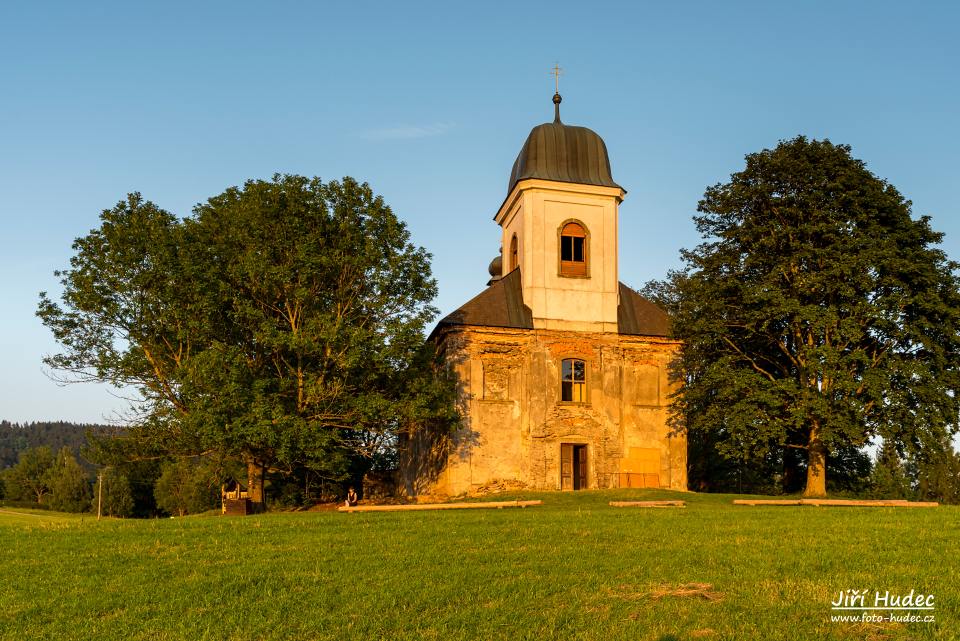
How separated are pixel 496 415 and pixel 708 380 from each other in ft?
24.0

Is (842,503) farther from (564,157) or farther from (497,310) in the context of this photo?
(564,157)

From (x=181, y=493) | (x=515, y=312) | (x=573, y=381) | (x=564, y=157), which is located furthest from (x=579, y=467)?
(x=181, y=493)

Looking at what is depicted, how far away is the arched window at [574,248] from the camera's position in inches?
1262

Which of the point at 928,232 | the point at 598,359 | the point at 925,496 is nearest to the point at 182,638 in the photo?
the point at 598,359

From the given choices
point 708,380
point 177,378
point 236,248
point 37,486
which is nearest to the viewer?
point 177,378

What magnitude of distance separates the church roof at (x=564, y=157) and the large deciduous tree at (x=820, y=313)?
17.1 ft

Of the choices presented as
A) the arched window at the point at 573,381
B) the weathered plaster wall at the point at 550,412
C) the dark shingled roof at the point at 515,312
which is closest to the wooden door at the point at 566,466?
the weathered plaster wall at the point at 550,412

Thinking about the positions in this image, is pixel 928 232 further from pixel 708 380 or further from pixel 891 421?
pixel 708 380

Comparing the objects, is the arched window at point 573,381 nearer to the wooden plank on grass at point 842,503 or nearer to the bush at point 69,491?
the wooden plank on grass at point 842,503

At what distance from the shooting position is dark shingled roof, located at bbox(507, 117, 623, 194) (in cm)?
3266

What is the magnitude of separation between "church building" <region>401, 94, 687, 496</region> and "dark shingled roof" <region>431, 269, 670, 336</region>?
0.05 m

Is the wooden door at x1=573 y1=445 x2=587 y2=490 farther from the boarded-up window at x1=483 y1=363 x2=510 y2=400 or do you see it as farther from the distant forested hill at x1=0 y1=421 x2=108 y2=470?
the distant forested hill at x1=0 y1=421 x2=108 y2=470

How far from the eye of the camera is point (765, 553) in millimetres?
11375

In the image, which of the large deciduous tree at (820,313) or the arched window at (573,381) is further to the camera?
the arched window at (573,381)
